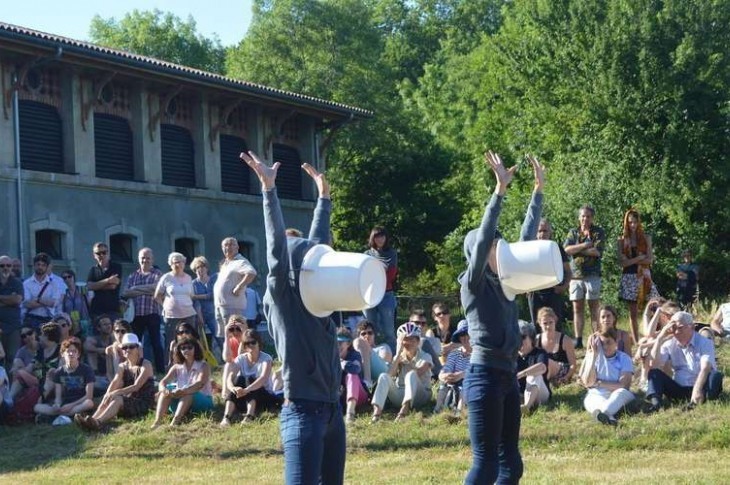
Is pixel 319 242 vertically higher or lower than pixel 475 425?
higher

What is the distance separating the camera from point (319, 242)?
231 inches

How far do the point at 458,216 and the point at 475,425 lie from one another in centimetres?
3335

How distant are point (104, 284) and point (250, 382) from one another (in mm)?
3223

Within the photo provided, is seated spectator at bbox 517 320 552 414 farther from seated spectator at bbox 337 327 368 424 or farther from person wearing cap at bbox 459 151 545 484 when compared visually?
person wearing cap at bbox 459 151 545 484

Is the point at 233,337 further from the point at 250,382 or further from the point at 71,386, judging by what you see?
the point at 71,386

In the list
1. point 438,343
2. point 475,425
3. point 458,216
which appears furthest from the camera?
point 458,216

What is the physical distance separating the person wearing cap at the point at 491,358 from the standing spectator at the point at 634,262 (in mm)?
8548

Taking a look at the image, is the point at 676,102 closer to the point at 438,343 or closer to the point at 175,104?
the point at 175,104

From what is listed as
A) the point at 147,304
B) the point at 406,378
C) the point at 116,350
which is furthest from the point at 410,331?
the point at 147,304

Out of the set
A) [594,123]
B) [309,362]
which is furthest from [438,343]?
[594,123]

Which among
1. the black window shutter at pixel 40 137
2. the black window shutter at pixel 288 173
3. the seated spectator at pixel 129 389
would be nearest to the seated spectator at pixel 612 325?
the seated spectator at pixel 129 389

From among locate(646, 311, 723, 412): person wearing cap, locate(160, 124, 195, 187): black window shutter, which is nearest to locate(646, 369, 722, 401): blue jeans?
locate(646, 311, 723, 412): person wearing cap

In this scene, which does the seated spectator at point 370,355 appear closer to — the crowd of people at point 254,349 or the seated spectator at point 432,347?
the crowd of people at point 254,349

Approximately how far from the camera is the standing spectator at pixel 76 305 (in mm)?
15812
